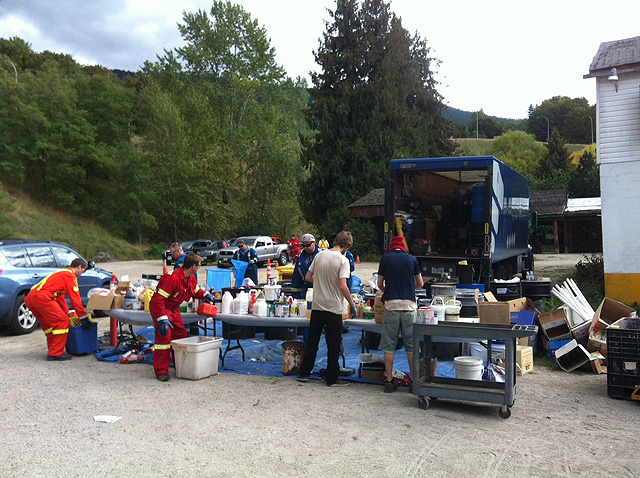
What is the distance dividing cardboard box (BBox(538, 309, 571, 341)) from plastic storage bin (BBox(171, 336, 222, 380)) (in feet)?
16.4

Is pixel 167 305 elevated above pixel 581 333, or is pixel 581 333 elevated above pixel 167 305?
pixel 167 305

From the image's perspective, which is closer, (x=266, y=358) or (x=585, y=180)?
(x=266, y=358)

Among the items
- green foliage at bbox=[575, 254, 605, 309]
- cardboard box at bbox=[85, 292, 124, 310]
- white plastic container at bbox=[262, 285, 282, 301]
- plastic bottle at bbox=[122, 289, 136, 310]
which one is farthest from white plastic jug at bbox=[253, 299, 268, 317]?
green foliage at bbox=[575, 254, 605, 309]

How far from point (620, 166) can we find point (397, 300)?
9.24m

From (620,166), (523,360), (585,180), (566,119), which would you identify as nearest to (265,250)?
(620,166)

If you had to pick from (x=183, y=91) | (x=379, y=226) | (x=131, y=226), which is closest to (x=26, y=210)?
(x=131, y=226)

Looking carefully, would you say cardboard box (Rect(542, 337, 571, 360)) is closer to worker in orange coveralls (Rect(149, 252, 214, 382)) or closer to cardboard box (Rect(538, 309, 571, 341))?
cardboard box (Rect(538, 309, 571, 341))

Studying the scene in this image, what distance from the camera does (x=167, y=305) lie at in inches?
297

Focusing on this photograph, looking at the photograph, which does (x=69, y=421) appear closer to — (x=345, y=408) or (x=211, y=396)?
(x=211, y=396)

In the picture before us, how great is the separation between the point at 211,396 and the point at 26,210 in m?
37.1

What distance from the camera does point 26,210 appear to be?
38375 mm

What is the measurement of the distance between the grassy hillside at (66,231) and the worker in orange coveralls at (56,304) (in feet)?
90.4

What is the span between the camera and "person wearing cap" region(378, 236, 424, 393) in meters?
6.65

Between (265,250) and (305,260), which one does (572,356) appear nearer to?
(305,260)
